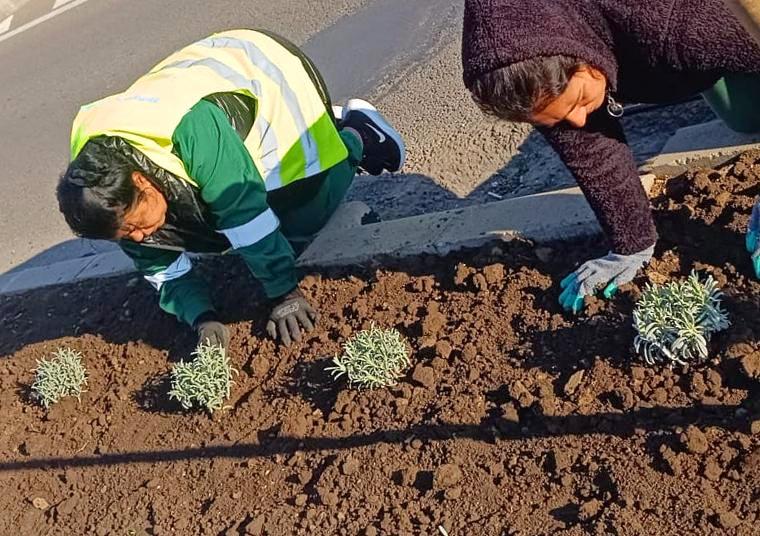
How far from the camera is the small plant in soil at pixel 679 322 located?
8.64 ft

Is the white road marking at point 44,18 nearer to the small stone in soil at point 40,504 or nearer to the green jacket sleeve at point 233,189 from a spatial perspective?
the green jacket sleeve at point 233,189

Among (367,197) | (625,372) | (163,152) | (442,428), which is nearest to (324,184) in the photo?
(367,197)

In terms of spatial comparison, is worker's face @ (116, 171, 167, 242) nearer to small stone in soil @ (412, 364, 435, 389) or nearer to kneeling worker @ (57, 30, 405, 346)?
kneeling worker @ (57, 30, 405, 346)

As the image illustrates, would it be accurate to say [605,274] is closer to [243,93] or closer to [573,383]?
[573,383]

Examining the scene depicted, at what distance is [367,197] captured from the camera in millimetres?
4520

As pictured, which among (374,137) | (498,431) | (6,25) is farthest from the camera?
(6,25)

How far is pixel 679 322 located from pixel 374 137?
6.78 ft

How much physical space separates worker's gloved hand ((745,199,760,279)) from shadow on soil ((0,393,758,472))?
50 centimetres

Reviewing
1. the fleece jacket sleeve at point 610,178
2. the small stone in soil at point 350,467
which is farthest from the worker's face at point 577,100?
the small stone in soil at point 350,467

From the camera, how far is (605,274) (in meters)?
2.95

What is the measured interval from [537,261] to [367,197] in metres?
1.43

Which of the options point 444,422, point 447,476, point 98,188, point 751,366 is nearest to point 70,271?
point 98,188

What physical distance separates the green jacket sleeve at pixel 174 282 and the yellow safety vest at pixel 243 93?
549 millimetres

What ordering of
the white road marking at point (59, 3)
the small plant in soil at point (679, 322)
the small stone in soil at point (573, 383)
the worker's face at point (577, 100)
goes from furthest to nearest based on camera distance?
1. the white road marking at point (59, 3)
2. the small stone in soil at point (573, 383)
3. the small plant in soil at point (679, 322)
4. the worker's face at point (577, 100)
